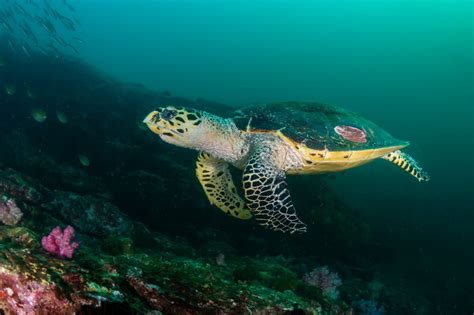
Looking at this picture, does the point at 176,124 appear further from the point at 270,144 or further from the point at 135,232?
the point at 135,232

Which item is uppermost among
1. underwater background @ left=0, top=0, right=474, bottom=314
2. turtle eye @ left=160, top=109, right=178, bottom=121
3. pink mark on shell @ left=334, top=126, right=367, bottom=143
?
turtle eye @ left=160, top=109, right=178, bottom=121

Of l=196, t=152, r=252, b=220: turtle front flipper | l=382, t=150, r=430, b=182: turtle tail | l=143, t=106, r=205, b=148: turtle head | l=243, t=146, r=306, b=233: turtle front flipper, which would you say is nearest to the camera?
l=243, t=146, r=306, b=233: turtle front flipper

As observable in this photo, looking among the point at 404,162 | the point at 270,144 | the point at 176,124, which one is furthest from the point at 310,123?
the point at 404,162

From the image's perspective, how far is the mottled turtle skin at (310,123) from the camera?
5.10m

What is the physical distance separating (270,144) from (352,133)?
Result: 5.46 feet

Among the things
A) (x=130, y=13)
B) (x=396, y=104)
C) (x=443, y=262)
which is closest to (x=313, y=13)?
(x=396, y=104)

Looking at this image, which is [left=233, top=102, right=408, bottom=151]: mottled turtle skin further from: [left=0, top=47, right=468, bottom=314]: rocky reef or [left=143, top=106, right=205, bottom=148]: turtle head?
[left=0, top=47, right=468, bottom=314]: rocky reef

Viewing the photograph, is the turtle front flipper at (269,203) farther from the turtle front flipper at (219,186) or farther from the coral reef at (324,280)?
the turtle front flipper at (219,186)

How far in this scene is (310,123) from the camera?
534cm

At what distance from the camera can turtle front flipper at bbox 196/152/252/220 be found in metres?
5.91

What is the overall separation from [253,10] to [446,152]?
14615cm

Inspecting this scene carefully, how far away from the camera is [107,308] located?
1.65m

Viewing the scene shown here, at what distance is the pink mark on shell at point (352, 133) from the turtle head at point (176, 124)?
255 cm

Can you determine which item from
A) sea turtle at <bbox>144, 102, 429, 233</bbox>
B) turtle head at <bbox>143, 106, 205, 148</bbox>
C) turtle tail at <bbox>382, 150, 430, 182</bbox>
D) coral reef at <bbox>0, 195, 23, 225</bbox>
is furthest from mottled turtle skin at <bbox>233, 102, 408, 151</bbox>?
coral reef at <bbox>0, 195, 23, 225</bbox>
